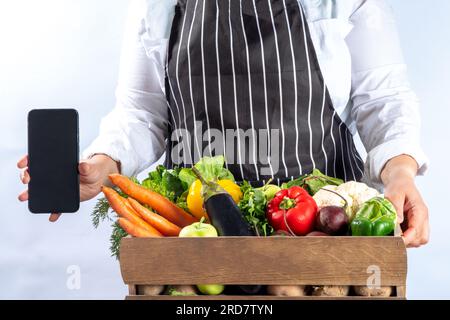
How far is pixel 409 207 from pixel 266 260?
1.47 ft

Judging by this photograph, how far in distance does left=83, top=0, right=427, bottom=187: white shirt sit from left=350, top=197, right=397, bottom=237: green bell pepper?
400 mm

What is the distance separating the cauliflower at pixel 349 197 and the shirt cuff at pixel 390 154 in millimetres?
293

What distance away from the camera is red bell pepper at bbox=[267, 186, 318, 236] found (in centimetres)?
118

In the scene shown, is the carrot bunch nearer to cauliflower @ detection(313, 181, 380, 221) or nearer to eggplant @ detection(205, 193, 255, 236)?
eggplant @ detection(205, 193, 255, 236)

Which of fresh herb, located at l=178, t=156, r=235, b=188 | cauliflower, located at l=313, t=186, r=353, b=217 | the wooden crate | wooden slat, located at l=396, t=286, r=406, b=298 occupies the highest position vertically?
fresh herb, located at l=178, t=156, r=235, b=188

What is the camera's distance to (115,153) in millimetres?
1666

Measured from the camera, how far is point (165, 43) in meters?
1.75

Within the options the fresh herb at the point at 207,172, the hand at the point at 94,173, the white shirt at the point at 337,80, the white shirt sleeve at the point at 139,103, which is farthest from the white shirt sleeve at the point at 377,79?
the hand at the point at 94,173

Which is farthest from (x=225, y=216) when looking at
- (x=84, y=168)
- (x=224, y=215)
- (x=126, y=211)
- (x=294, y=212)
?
(x=84, y=168)

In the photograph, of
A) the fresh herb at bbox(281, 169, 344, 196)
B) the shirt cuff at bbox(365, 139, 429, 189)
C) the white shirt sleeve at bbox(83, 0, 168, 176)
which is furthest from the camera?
the white shirt sleeve at bbox(83, 0, 168, 176)

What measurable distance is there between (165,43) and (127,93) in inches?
6.5

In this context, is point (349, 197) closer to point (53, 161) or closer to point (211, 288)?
point (211, 288)

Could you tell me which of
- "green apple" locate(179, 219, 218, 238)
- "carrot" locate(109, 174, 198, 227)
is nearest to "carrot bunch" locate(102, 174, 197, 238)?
"carrot" locate(109, 174, 198, 227)
